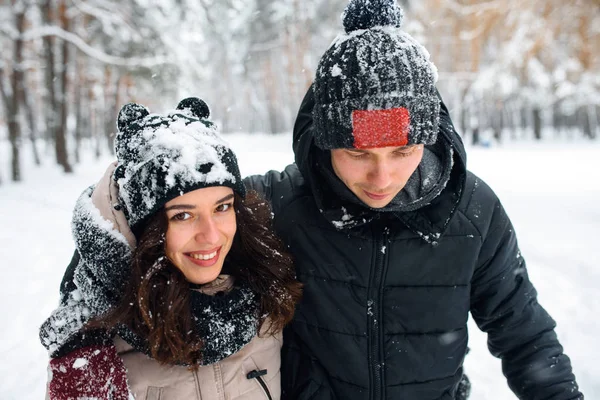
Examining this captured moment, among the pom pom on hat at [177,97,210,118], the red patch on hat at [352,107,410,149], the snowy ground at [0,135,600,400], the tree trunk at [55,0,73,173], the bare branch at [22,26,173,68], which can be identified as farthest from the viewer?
the tree trunk at [55,0,73,173]

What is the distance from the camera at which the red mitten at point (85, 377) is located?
5.50 ft

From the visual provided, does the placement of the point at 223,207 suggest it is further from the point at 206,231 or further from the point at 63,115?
the point at 63,115

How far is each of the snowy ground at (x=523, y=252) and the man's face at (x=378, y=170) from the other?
2.73 m

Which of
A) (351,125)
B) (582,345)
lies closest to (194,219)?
(351,125)

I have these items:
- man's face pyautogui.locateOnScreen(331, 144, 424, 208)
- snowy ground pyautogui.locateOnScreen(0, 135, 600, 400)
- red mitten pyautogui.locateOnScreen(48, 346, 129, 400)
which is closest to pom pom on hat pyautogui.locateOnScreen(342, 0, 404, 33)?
man's face pyautogui.locateOnScreen(331, 144, 424, 208)

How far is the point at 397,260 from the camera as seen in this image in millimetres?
1947

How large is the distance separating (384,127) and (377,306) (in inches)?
32.5

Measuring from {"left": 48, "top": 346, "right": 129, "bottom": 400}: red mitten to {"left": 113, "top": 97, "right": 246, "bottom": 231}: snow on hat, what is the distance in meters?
0.56

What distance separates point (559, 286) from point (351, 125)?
5.19m

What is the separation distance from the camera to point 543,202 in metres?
10.6

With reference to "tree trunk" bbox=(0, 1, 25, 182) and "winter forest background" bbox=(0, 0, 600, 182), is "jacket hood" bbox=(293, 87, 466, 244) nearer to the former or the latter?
"winter forest background" bbox=(0, 0, 600, 182)

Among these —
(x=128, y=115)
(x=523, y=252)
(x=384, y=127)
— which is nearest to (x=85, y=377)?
(x=128, y=115)

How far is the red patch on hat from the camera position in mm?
1667

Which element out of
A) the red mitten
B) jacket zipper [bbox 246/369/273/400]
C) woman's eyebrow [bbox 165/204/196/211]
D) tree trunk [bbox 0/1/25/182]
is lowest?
jacket zipper [bbox 246/369/273/400]
